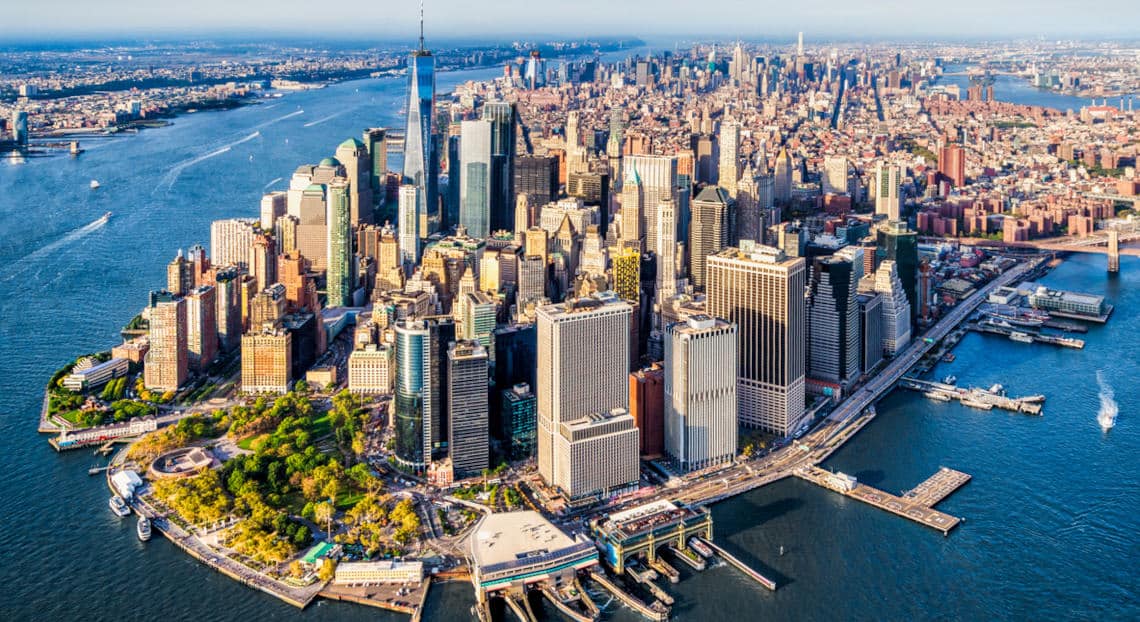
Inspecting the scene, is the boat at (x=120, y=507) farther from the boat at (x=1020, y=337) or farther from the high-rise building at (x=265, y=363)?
the boat at (x=1020, y=337)

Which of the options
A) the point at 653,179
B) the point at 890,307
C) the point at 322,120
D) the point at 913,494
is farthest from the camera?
the point at 322,120

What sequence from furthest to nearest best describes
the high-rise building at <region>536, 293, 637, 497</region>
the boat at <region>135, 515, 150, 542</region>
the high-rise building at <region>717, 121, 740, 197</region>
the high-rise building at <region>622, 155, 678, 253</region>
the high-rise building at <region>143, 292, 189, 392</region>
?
the high-rise building at <region>717, 121, 740, 197</region> → the high-rise building at <region>622, 155, 678, 253</region> → the high-rise building at <region>143, 292, 189, 392</region> → the high-rise building at <region>536, 293, 637, 497</region> → the boat at <region>135, 515, 150, 542</region>

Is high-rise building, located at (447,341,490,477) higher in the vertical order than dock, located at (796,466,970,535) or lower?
higher

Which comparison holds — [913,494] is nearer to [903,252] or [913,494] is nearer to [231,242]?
[903,252]

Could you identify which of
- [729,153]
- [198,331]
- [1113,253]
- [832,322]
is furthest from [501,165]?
[1113,253]

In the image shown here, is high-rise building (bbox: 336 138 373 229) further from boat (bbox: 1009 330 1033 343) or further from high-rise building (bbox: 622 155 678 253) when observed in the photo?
boat (bbox: 1009 330 1033 343)

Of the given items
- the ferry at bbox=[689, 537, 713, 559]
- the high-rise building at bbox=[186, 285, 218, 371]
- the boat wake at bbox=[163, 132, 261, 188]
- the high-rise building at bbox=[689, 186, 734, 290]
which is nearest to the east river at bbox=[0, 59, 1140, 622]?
the ferry at bbox=[689, 537, 713, 559]
